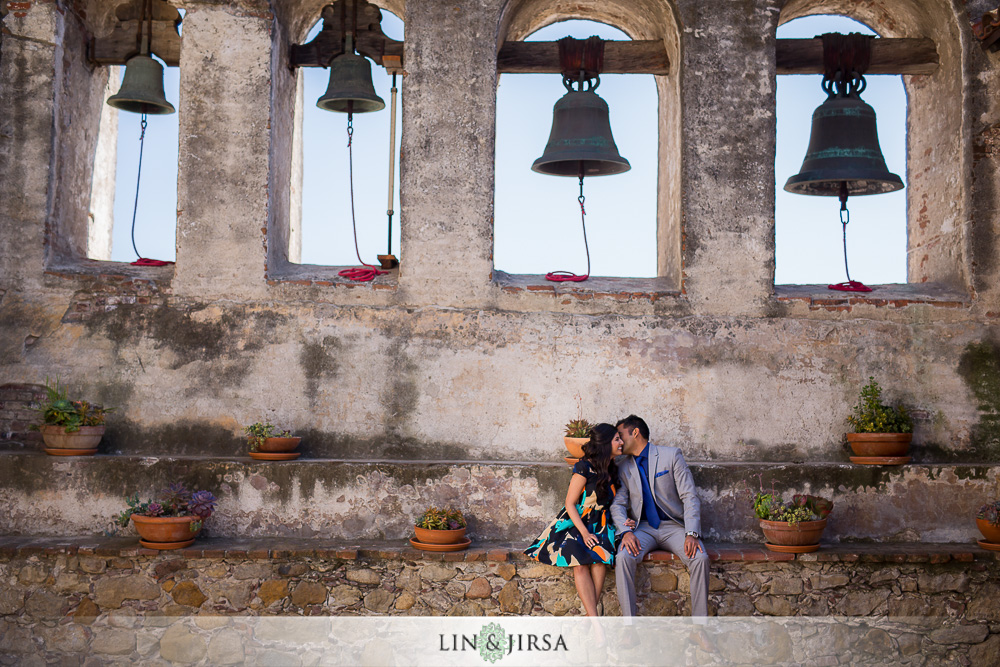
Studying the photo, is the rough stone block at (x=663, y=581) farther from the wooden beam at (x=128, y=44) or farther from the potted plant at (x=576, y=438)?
the wooden beam at (x=128, y=44)

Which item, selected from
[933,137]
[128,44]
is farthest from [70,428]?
[933,137]

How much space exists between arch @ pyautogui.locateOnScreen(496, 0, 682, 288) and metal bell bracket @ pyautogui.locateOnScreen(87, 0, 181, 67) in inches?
103

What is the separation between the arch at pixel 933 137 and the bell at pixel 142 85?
192 inches

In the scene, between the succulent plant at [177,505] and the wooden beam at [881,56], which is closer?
the succulent plant at [177,505]

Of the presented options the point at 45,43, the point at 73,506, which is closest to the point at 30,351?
the point at 73,506

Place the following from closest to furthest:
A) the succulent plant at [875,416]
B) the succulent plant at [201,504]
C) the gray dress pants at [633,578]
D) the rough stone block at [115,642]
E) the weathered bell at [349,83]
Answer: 1. the gray dress pants at [633,578]
2. the rough stone block at [115,642]
3. the succulent plant at [201,504]
4. the succulent plant at [875,416]
5. the weathered bell at [349,83]

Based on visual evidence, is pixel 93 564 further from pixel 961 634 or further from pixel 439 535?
pixel 961 634

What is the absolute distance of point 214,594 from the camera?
5.25 meters

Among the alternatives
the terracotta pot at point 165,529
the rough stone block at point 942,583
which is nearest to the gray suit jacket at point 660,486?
the rough stone block at point 942,583

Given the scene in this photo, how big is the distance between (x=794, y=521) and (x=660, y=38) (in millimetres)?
3907

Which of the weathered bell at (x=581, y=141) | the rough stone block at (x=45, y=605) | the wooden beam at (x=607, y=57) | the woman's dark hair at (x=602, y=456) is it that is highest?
the wooden beam at (x=607, y=57)

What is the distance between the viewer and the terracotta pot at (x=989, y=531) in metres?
5.36

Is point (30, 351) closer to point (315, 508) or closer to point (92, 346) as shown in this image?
point (92, 346)

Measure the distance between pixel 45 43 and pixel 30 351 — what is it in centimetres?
228
